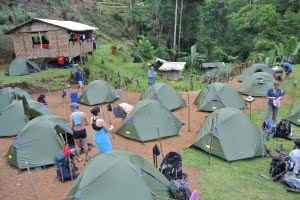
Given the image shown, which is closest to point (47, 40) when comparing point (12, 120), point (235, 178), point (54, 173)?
point (12, 120)

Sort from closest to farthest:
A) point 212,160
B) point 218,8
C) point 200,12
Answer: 1. point 212,160
2. point 218,8
3. point 200,12

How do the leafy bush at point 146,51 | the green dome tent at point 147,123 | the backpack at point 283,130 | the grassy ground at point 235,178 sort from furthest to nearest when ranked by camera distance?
the leafy bush at point 146,51, the green dome tent at point 147,123, the backpack at point 283,130, the grassy ground at point 235,178

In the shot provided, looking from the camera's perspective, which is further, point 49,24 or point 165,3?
point 165,3

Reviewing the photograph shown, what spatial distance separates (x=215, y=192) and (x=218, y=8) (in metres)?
28.5

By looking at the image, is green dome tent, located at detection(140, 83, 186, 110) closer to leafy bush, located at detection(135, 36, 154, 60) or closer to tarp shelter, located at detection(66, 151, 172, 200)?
tarp shelter, located at detection(66, 151, 172, 200)

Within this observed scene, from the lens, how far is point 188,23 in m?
37.5

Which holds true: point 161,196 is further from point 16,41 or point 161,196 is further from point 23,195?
point 16,41

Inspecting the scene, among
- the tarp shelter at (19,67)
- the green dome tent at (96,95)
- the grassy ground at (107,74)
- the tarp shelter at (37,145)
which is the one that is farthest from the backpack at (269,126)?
the tarp shelter at (19,67)

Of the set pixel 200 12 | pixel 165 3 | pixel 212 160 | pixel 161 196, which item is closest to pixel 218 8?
pixel 200 12

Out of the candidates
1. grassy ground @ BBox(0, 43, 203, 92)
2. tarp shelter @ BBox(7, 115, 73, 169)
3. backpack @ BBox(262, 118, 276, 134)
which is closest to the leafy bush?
grassy ground @ BBox(0, 43, 203, 92)

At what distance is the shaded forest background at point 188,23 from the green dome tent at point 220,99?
39.6ft

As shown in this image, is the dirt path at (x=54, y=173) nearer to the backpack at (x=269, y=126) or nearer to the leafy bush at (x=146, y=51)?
the backpack at (x=269, y=126)

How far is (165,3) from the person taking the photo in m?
36.8

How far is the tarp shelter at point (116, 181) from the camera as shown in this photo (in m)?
6.30
